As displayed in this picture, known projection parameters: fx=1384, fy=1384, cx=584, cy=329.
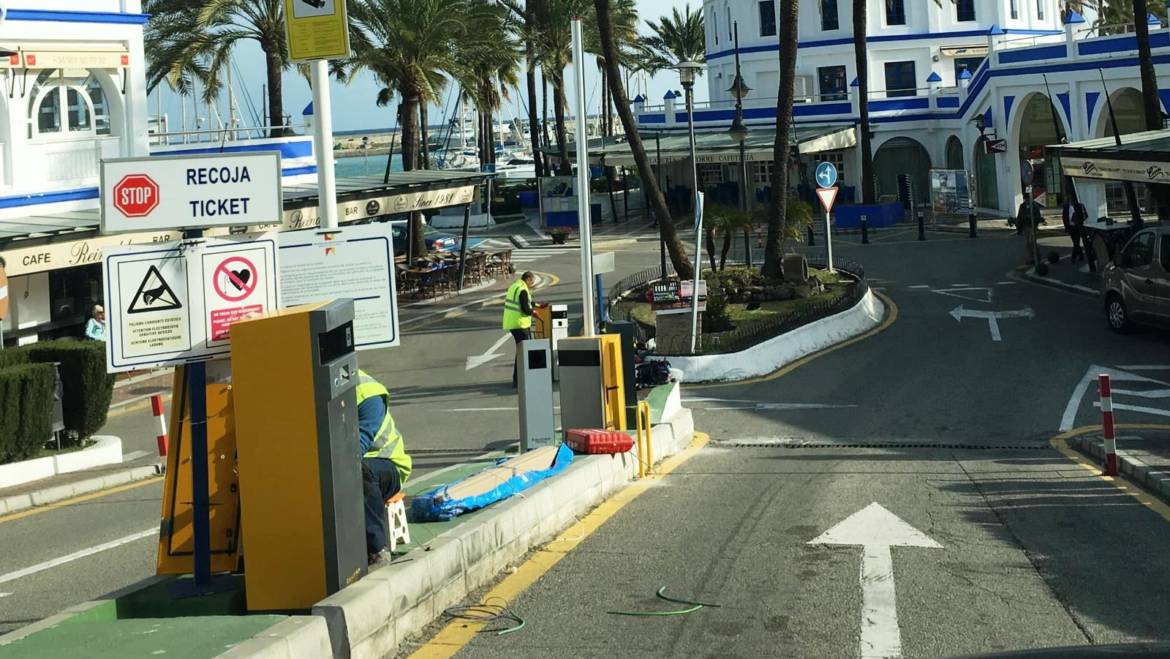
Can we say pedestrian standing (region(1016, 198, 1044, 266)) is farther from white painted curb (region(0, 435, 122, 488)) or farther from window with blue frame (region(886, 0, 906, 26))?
white painted curb (region(0, 435, 122, 488))

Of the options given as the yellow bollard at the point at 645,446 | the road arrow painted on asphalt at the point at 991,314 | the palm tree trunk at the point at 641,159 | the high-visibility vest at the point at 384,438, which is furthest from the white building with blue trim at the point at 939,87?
the high-visibility vest at the point at 384,438

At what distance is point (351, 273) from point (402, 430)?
456 inches

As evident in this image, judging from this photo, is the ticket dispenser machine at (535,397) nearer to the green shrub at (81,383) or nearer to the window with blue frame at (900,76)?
the green shrub at (81,383)

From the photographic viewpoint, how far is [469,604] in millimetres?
8305

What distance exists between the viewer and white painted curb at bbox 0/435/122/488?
16.4 metres

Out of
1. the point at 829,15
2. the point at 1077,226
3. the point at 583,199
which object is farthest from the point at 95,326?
the point at 829,15

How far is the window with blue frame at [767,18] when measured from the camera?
2584 inches

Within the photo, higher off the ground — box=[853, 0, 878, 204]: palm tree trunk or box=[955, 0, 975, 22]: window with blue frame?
box=[955, 0, 975, 22]: window with blue frame

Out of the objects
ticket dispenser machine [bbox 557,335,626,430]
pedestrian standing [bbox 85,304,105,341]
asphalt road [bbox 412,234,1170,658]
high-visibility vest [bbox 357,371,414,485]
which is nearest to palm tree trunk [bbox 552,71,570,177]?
pedestrian standing [bbox 85,304,105,341]

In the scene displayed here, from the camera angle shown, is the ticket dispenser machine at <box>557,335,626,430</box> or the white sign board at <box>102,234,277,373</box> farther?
the ticket dispenser machine at <box>557,335,626,430</box>

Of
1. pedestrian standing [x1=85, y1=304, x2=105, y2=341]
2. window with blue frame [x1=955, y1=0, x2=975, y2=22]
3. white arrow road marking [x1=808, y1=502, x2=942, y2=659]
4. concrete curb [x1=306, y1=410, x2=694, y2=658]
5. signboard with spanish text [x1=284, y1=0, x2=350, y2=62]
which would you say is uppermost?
window with blue frame [x1=955, y1=0, x2=975, y2=22]

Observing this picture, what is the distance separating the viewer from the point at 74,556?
11.7m

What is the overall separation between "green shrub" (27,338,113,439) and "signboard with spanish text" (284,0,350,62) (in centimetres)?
822

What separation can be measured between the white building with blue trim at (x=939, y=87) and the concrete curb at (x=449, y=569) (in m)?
34.6
